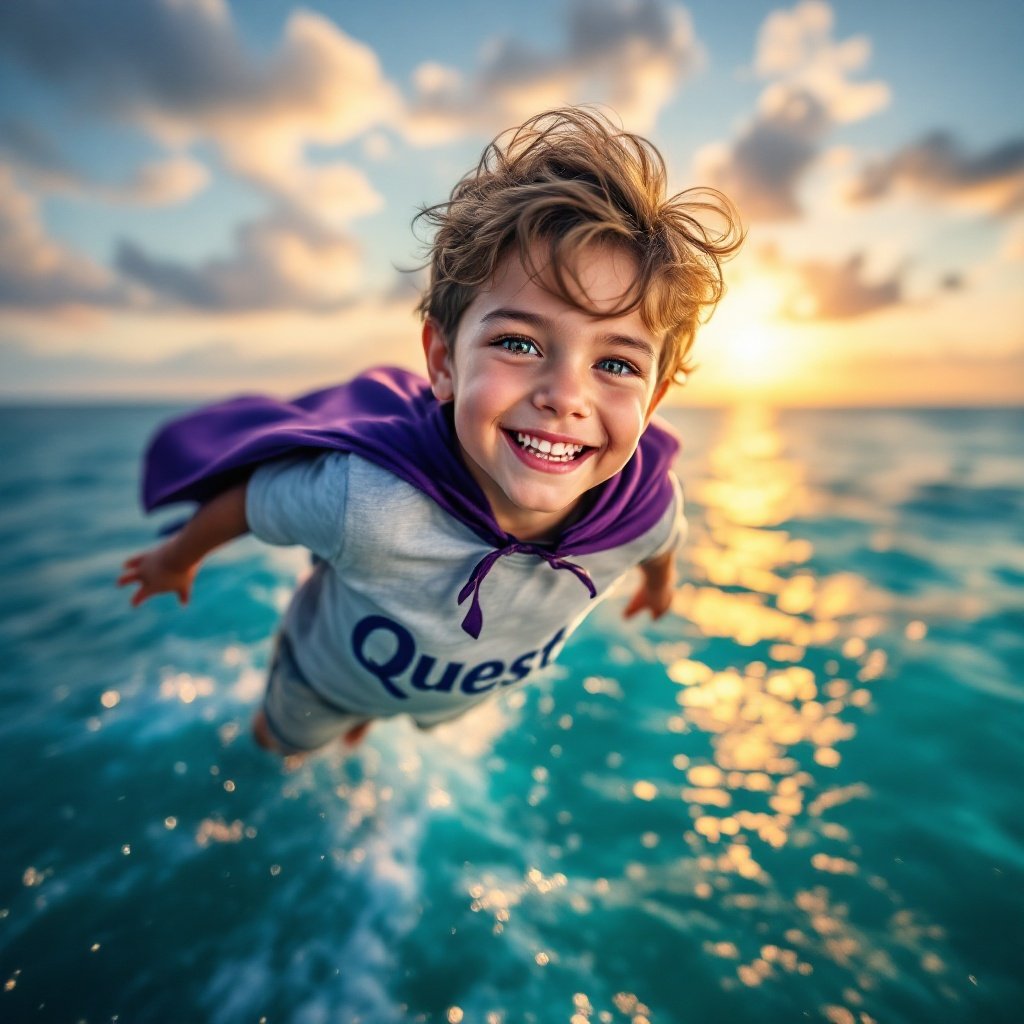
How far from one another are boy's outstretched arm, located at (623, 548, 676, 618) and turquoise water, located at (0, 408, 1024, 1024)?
0.82 meters

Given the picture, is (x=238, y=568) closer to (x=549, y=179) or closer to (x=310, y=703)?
(x=310, y=703)

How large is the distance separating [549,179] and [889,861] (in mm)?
2658

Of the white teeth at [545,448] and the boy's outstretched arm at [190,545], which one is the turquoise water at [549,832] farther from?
the white teeth at [545,448]

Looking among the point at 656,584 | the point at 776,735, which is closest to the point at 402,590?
the point at 656,584

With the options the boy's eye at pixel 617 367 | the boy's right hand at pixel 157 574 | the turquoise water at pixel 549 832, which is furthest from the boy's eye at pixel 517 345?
the turquoise water at pixel 549 832

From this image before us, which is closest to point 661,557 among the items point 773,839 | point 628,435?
point 628,435

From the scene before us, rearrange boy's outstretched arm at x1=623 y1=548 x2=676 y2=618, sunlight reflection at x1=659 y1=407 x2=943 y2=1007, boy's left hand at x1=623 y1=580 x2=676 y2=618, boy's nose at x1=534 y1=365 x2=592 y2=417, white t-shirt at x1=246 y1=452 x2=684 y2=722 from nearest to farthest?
boy's nose at x1=534 y1=365 x2=592 y2=417 → white t-shirt at x1=246 y1=452 x2=684 y2=722 → sunlight reflection at x1=659 y1=407 x2=943 y2=1007 → boy's outstretched arm at x1=623 y1=548 x2=676 y2=618 → boy's left hand at x1=623 y1=580 x2=676 y2=618

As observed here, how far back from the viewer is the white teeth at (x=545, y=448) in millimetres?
1324

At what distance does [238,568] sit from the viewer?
16.2 feet

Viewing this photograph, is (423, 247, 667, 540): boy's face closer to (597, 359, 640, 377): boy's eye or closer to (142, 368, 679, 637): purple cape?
(597, 359, 640, 377): boy's eye

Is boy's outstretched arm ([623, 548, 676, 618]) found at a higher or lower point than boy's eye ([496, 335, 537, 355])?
lower

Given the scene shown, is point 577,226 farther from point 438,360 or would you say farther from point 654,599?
point 654,599

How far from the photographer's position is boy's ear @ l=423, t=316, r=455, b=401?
5.06 feet

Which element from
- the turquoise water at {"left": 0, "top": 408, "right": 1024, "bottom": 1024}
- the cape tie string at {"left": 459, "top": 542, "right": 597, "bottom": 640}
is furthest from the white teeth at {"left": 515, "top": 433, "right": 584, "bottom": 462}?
the turquoise water at {"left": 0, "top": 408, "right": 1024, "bottom": 1024}
